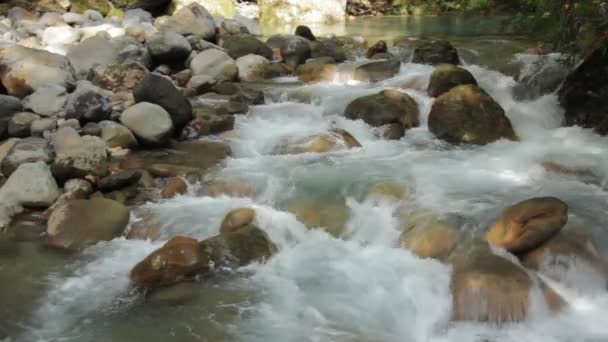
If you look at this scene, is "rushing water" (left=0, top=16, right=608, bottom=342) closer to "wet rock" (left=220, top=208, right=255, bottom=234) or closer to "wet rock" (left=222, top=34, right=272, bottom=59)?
"wet rock" (left=220, top=208, right=255, bottom=234)

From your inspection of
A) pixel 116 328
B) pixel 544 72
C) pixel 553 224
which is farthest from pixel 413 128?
pixel 116 328

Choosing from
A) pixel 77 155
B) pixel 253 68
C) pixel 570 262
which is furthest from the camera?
pixel 253 68

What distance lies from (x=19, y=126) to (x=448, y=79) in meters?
Answer: 6.67

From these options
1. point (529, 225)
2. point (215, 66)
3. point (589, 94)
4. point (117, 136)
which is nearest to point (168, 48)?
point (215, 66)

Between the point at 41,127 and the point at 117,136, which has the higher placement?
the point at 41,127

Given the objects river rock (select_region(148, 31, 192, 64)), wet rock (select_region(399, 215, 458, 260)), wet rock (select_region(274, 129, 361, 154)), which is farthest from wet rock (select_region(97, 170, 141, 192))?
river rock (select_region(148, 31, 192, 64))

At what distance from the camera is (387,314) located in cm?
453

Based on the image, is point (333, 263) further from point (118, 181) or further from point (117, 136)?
point (117, 136)

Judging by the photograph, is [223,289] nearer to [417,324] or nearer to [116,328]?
[116,328]

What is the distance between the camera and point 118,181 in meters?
6.69

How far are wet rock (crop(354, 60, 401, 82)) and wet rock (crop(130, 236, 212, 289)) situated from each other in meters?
6.88

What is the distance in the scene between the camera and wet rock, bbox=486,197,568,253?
15.4 feet

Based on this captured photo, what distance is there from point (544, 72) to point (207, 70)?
6.49 metres

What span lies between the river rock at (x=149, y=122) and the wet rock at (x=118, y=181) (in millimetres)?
1224
